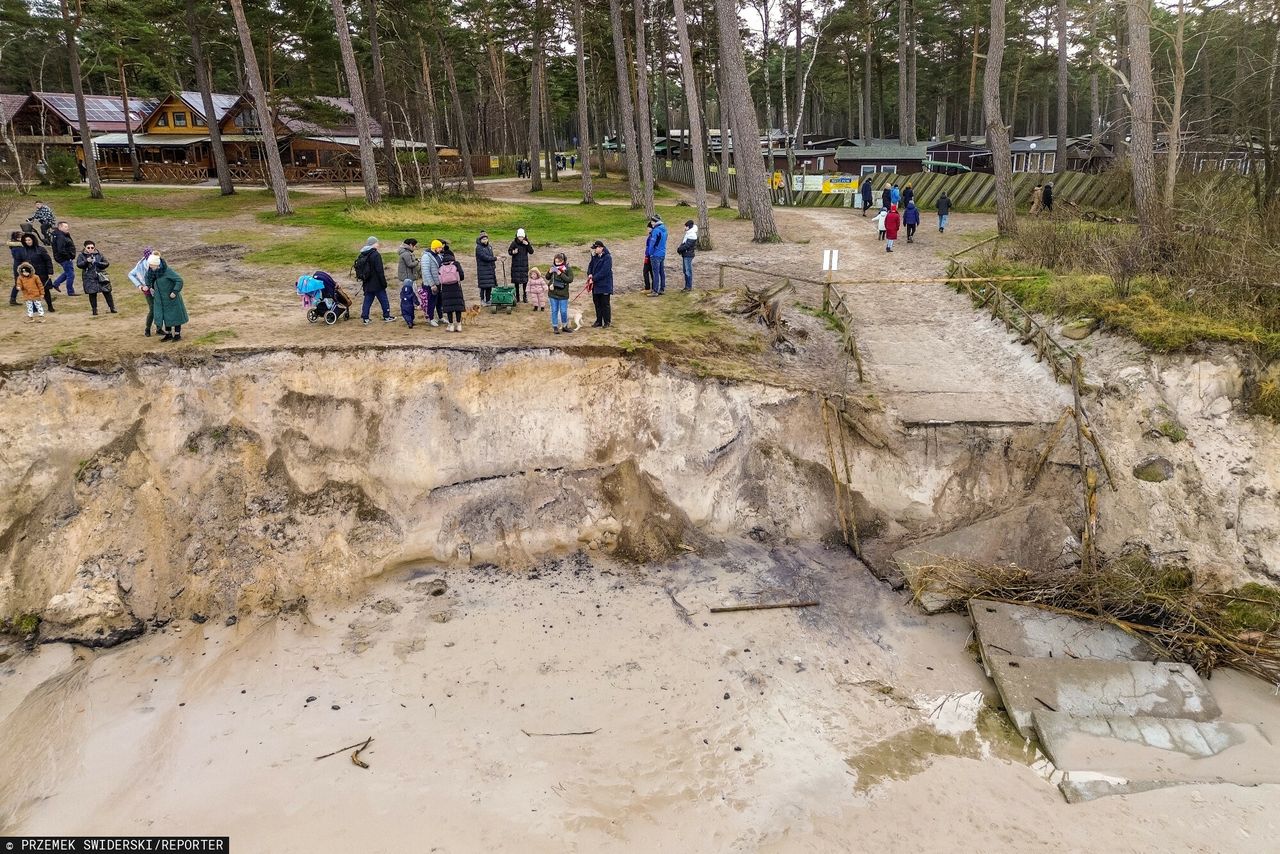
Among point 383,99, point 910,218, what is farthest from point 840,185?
point 383,99

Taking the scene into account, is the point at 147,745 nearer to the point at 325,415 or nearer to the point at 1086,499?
the point at 325,415

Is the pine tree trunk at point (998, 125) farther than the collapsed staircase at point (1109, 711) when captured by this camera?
Yes

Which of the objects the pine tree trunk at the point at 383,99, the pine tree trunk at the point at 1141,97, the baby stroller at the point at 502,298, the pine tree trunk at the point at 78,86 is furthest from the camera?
the pine tree trunk at the point at 383,99

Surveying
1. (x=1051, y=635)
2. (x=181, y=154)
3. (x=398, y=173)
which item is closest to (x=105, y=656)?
(x=1051, y=635)

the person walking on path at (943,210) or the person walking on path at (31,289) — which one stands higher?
the person walking on path at (943,210)

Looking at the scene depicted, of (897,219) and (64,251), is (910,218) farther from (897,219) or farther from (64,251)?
(64,251)

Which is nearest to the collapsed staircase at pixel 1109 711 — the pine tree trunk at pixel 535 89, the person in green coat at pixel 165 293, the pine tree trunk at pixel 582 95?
the person in green coat at pixel 165 293

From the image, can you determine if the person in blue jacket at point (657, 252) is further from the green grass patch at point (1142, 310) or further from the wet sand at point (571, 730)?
the wet sand at point (571, 730)
